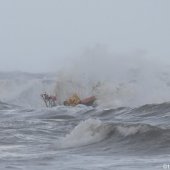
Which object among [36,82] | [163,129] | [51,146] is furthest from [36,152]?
[36,82]

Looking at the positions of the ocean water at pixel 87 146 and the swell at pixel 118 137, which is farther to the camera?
the swell at pixel 118 137

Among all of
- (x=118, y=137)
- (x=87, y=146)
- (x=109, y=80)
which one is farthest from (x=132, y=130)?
(x=109, y=80)

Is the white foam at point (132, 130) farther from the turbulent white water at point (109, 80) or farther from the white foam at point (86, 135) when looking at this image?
the turbulent white water at point (109, 80)

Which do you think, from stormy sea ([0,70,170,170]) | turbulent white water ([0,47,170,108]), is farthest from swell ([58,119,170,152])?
turbulent white water ([0,47,170,108])

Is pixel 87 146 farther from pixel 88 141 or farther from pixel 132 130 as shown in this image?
pixel 132 130

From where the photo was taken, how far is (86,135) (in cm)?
1358

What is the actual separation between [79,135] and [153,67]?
3102 cm

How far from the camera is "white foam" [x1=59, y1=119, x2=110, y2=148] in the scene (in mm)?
13133

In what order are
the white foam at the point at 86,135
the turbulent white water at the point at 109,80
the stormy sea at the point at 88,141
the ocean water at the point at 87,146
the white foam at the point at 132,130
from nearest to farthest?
the ocean water at the point at 87,146
the stormy sea at the point at 88,141
the white foam at the point at 86,135
the white foam at the point at 132,130
the turbulent white water at the point at 109,80

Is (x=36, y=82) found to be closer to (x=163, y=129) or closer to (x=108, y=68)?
(x=108, y=68)

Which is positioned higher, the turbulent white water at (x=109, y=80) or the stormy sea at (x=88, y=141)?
the turbulent white water at (x=109, y=80)

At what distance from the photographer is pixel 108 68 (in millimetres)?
44469

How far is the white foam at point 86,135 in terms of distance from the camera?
517 inches

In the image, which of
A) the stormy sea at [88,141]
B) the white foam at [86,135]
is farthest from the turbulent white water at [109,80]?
the white foam at [86,135]
